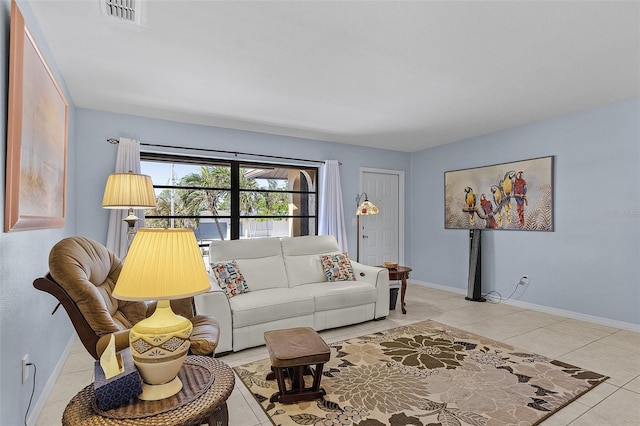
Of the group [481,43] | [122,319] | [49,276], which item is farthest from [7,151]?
[481,43]

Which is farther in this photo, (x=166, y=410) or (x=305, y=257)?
(x=305, y=257)

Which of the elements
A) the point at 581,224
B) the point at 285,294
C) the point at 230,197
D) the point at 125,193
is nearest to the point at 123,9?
the point at 125,193

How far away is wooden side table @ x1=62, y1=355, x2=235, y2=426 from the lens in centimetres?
119

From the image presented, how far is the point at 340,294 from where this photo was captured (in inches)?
144

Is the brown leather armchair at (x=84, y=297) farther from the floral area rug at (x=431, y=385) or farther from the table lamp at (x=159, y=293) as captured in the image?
the floral area rug at (x=431, y=385)

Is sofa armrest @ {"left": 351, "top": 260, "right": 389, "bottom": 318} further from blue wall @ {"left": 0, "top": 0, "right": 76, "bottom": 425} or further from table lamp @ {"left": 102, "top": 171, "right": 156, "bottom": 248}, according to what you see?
blue wall @ {"left": 0, "top": 0, "right": 76, "bottom": 425}

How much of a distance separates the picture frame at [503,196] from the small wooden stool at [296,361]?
3.61 metres

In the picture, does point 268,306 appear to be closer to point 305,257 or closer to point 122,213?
point 305,257

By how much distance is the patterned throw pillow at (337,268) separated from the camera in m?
4.11

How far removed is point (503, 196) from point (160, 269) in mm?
4817

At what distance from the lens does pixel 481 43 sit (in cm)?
247

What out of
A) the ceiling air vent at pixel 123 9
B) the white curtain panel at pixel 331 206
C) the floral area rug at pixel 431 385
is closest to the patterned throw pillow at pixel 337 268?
the floral area rug at pixel 431 385

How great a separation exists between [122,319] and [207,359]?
910 mm

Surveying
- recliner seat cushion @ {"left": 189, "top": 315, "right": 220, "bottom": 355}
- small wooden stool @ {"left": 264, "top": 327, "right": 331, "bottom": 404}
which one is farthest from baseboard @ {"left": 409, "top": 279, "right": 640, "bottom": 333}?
recliner seat cushion @ {"left": 189, "top": 315, "right": 220, "bottom": 355}
